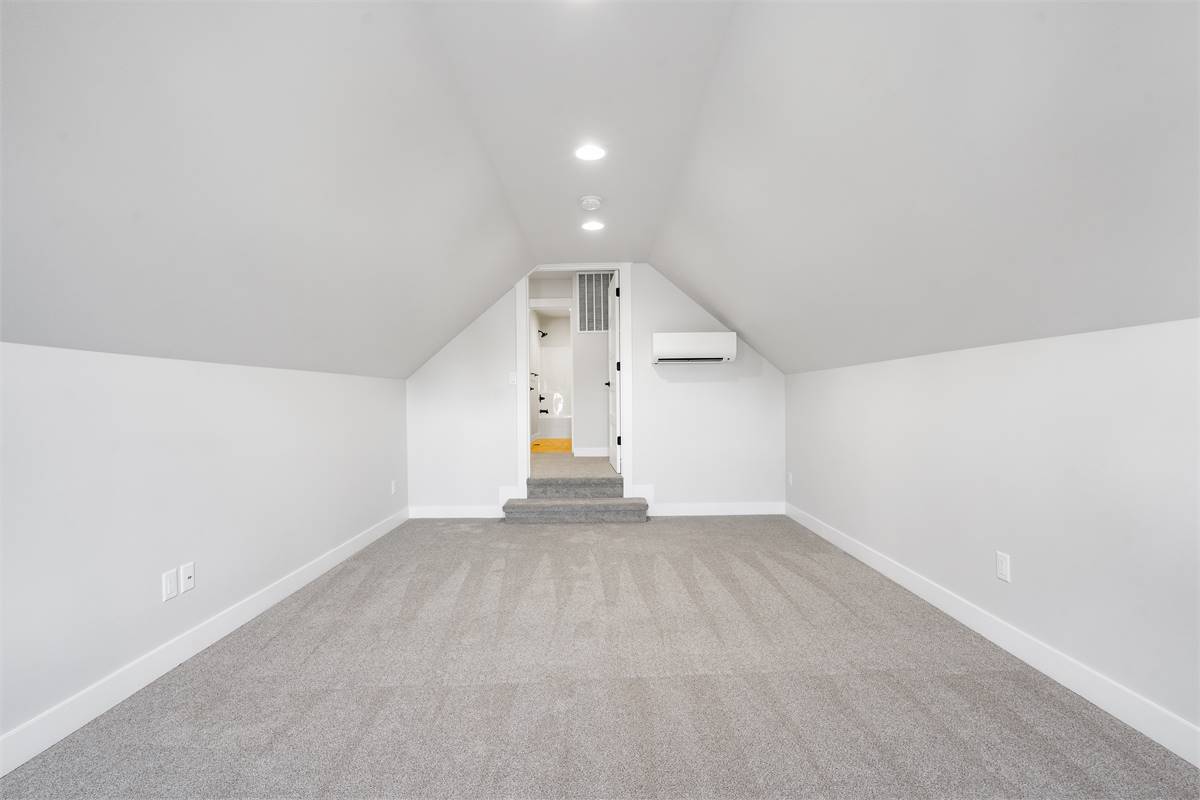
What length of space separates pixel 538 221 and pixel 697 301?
1852mm

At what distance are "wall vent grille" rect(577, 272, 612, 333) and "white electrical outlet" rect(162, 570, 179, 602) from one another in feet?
17.6

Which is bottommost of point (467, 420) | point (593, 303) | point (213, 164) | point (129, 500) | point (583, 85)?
point (129, 500)

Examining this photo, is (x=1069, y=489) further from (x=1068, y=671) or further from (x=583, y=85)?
(x=583, y=85)

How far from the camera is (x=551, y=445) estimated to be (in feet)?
28.9

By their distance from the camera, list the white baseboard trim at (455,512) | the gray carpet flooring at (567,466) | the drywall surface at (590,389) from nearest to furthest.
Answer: the white baseboard trim at (455,512) < the gray carpet flooring at (567,466) < the drywall surface at (590,389)

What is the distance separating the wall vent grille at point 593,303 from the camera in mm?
6891

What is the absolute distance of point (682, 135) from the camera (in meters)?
2.54

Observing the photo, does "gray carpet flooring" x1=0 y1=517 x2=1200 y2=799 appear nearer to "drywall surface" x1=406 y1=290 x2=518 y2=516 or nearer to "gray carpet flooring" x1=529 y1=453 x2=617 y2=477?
"drywall surface" x1=406 y1=290 x2=518 y2=516

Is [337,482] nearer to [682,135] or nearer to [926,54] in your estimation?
[682,135]

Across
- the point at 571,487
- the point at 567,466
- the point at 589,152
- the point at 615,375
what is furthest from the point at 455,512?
the point at 589,152

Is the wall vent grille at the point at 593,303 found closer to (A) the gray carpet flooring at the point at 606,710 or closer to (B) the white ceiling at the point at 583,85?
(B) the white ceiling at the point at 583,85

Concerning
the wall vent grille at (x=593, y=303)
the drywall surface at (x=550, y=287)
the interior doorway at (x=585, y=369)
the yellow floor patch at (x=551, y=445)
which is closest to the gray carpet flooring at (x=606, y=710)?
the interior doorway at (x=585, y=369)

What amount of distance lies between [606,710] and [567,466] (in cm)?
407

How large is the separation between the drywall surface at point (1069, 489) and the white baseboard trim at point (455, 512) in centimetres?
333
